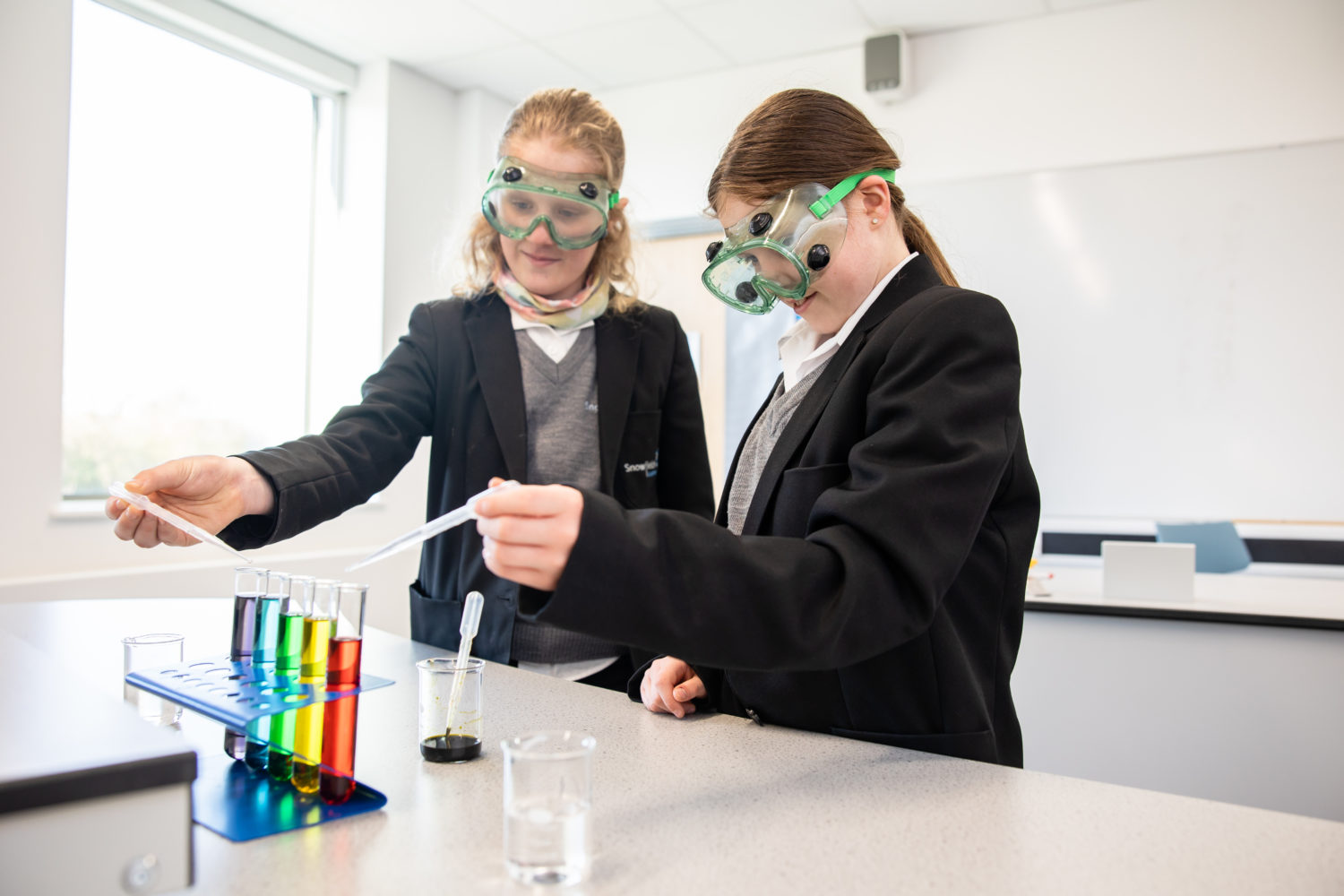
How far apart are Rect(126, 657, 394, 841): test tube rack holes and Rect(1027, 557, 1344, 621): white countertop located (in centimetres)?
227

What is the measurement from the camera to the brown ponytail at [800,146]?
1.14 m

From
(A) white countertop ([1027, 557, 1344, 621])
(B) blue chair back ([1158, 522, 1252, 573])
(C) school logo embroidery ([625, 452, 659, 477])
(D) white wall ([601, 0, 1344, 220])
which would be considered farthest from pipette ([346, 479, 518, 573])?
(B) blue chair back ([1158, 522, 1252, 573])

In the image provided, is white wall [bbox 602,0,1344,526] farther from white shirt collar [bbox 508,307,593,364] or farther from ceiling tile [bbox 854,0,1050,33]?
white shirt collar [bbox 508,307,593,364]

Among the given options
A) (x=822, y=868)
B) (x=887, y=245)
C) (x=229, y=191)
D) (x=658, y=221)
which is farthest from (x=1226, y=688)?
(x=229, y=191)

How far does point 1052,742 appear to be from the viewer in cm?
274

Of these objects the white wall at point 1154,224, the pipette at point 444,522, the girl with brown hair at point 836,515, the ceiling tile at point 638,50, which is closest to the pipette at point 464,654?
the pipette at point 444,522

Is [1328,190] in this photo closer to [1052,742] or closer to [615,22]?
[1052,742]

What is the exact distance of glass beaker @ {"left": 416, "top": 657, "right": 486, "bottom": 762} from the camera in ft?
3.36

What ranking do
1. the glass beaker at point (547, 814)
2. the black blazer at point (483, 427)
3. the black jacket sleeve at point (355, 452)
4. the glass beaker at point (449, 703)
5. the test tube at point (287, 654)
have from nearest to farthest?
the glass beaker at point (547, 814) < the test tube at point (287, 654) < the glass beaker at point (449, 703) < the black jacket sleeve at point (355, 452) < the black blazer at point (483, 427)

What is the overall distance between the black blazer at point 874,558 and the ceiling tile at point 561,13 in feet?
10.6

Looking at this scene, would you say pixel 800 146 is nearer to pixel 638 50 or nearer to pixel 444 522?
pixel 444 522

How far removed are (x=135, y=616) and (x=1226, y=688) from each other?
2.64 metres

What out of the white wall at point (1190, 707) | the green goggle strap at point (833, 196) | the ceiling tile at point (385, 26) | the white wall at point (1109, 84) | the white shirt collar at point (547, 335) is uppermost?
the ceiling tile at point (385, 26)

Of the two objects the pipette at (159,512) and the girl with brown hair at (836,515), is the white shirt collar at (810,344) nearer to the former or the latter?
the girl with brown hair at (836,515)
